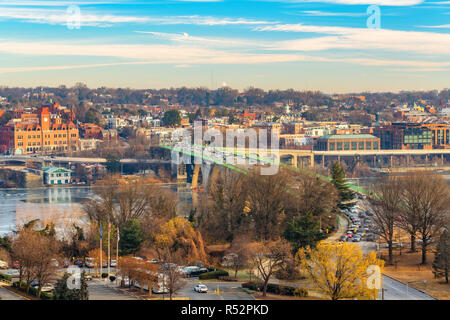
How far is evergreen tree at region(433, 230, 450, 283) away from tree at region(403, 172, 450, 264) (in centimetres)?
60

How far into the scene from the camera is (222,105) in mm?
49188

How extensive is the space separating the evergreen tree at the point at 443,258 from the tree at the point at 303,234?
1.07 meters

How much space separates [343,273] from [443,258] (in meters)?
1.22

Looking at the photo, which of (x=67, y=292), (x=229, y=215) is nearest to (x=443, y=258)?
(x=229, y=215)

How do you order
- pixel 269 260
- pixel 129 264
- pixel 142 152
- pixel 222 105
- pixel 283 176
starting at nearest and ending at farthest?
pixel 129 264 < pixel 269 260 < pixel 283 176 < pixel 142 152 < pixel 222 105

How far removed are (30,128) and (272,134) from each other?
899 centimetres

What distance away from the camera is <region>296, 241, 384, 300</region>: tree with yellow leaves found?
5387 millimetres

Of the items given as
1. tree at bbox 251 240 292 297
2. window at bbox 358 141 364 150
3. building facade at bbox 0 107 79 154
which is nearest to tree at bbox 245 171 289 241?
tree at bbox 251 240 292 297

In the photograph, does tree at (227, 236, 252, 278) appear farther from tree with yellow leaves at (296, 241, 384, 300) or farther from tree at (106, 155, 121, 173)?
tree at (106, 155, 121, 173)

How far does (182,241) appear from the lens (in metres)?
7.49

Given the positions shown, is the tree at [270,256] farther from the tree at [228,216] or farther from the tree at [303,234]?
the tree at [228,216]

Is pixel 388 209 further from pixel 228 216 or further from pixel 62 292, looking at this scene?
pixel 62 292

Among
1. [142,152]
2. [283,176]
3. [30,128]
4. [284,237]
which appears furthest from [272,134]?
[284,237]
